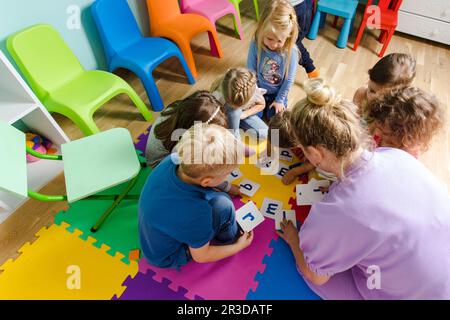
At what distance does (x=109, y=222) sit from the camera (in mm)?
1786

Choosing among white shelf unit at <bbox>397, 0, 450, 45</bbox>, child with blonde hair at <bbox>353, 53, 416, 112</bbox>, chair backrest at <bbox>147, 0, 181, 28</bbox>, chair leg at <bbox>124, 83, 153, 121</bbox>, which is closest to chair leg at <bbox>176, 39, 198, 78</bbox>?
chair backrest at <bbox>147, 0, 181, 28</bbox>

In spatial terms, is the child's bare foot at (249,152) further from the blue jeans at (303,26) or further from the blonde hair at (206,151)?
the blue jeans at (303,26)

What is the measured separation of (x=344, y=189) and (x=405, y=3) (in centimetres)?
310

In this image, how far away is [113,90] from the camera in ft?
6.86

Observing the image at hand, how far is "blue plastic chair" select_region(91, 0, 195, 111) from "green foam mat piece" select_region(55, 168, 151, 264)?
976mm

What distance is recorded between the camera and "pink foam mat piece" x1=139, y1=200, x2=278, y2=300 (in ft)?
5.03

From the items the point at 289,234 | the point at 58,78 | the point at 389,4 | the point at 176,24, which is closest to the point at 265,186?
the point at 289,234

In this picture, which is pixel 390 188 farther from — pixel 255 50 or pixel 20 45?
pixel 20 45

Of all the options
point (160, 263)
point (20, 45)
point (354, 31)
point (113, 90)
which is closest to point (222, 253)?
point (160, 263)

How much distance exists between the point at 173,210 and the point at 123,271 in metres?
0.74

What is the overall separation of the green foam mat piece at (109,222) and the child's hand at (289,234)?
0.87 meters

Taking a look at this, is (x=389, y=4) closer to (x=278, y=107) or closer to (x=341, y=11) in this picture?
(x=341, y=11)

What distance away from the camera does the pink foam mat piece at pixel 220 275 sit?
1.53 m

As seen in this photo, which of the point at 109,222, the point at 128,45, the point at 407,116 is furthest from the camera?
the point at 128,45
